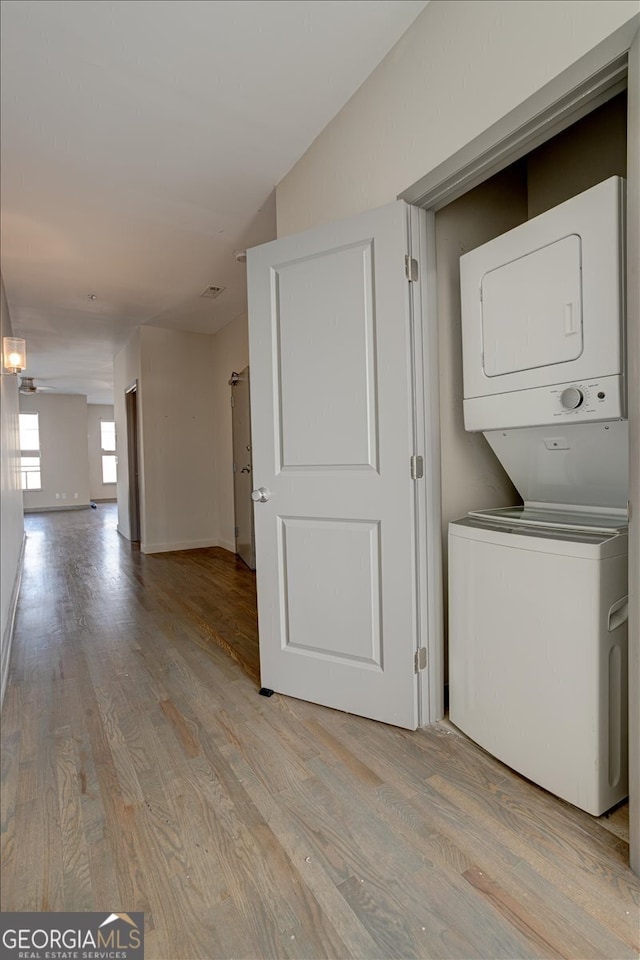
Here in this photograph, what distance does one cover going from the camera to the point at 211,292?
439cm

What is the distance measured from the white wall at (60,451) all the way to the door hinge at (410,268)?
35.1 ft

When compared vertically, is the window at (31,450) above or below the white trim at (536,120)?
below

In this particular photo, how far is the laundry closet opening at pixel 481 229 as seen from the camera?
73.6 inches

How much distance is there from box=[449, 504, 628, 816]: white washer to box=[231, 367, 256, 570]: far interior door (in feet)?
10.6

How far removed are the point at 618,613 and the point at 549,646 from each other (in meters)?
0.21

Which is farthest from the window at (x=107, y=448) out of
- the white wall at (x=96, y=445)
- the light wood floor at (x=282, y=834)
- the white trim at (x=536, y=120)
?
the white trim at (x=536, y=120)

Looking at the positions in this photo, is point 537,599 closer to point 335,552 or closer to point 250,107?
A: point 335,552

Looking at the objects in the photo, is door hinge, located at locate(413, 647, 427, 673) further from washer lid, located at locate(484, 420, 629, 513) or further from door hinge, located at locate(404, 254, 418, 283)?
door hinge, located at locate(404, 254, 418, 283)

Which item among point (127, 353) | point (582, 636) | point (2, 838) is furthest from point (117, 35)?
point (127, 353)

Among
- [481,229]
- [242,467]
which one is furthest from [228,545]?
[481,229]

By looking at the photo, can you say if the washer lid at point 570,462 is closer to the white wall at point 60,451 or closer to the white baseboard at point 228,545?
the white baseboard at point 228,545

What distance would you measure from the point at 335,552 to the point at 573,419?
1.00 metres

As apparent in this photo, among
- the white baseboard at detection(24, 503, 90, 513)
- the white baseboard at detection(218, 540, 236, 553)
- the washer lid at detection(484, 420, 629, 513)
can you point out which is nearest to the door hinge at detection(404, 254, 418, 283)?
the washer lid at detection(484, 420, 629, 513)

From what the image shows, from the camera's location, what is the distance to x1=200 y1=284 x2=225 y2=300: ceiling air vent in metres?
4.29
